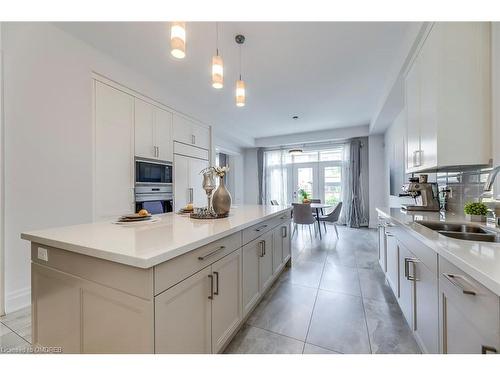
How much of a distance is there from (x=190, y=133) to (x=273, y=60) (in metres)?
2.05

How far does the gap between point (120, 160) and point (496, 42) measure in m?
3.64

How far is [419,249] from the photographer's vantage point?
1244 millimetres

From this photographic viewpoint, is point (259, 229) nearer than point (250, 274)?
No

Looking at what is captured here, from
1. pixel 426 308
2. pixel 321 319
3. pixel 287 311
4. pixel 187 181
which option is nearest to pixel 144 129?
pixel 187 181

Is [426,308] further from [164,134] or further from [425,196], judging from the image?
[164,134]

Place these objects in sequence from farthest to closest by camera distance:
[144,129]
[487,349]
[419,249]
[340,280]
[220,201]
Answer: [144,129]
[340,280]
[220,201]
[419,249]
[487,349]

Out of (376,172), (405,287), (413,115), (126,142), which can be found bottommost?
(405,287)

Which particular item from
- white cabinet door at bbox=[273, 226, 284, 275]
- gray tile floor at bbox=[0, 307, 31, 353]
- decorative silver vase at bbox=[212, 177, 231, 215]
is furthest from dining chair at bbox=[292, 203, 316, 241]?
gray tile floor at bbox=[0, 307, 31, 353]

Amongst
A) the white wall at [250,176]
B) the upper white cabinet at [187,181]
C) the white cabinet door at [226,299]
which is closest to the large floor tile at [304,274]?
the white cabinet door at [226,299]

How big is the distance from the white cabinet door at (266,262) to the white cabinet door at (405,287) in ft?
3.55

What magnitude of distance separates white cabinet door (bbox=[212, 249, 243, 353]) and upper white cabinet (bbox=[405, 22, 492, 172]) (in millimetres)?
1714

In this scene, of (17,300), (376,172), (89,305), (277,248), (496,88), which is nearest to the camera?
(89,305)
